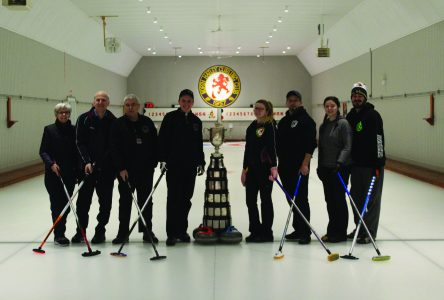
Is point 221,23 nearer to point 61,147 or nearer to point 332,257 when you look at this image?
point 61,147

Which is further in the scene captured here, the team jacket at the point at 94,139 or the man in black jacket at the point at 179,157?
the man in black jacket at the point at 179,157

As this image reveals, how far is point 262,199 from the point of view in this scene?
4656mm

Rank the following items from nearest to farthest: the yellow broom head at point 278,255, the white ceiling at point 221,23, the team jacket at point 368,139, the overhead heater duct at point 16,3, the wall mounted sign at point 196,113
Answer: the yellow broom head at point 278,255 → the team jacket at point 368,139 → the overhead heater duct at point 16,3 → the white ceiling at point 221,23 → the wall mounted sign at point 196,113

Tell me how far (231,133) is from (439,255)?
18810mm

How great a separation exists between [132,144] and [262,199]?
1410 mm

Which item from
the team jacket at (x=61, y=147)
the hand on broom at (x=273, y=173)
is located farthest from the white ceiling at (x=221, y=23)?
the hand on broom at (x=273, y=173)

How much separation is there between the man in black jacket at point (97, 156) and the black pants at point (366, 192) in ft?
8.09

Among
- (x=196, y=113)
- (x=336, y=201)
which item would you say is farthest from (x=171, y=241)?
(x=196, y=113)

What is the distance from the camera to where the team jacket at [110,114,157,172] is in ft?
14.8

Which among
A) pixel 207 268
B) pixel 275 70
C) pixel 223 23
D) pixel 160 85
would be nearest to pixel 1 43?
pixel 223 23

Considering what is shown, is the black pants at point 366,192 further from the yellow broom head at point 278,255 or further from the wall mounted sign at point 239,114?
the wall mounted sign at point 239,114

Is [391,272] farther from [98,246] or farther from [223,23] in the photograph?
[223,23]

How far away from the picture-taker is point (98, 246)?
454 cm

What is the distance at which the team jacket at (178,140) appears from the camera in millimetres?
4672
